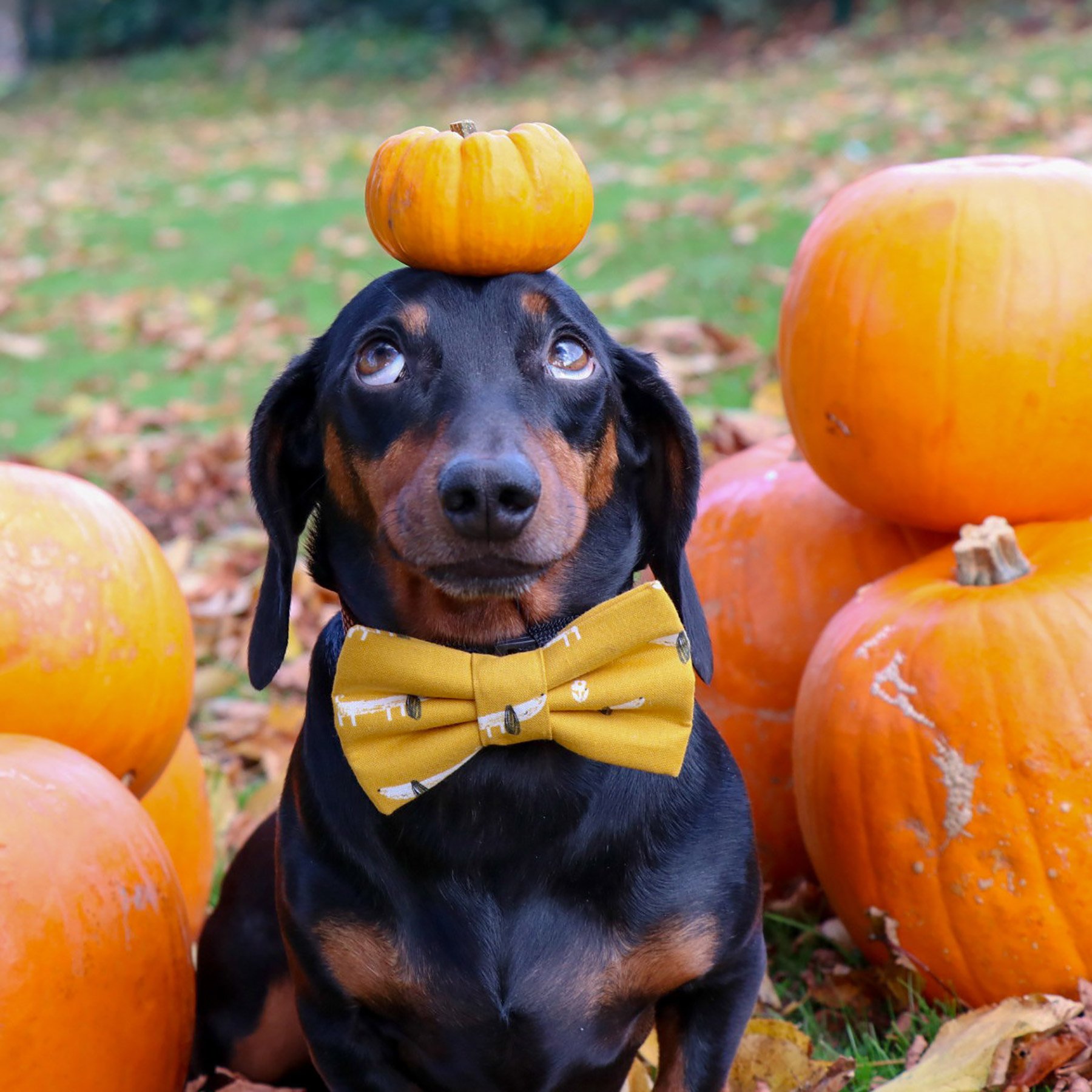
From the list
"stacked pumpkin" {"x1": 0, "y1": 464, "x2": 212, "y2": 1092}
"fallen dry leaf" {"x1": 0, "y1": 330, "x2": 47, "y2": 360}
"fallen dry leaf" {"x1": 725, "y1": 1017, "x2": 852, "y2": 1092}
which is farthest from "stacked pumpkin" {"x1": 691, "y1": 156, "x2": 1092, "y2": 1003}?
"fallen dry leaf" {"x1": 0, "y1": 330, "x2": 47, "y2": 360}

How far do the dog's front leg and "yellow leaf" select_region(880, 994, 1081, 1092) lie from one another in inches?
12.4

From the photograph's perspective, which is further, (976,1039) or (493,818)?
(976,1039)

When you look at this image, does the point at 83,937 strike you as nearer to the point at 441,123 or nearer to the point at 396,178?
the point at 396,178

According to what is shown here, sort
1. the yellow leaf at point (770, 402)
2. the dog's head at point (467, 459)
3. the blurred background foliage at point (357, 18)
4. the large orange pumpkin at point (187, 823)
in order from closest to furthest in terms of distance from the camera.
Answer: the dog's head at point (467, 459) < the large orange pumpkin at point (187, 823) < the yellow leaf at point (770, 402) < the blurred background foliage at point (357, 18)

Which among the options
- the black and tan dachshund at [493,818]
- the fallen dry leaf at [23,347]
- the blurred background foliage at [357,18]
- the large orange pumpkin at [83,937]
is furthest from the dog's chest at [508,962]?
the blurred background foliage at [357,18]

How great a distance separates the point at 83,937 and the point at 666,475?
134 cm

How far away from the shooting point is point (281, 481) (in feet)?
8.52

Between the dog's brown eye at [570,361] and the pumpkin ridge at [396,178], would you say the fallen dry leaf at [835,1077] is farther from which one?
the pumpkin ridge at [396,178]

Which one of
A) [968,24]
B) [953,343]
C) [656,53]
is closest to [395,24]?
[656,53]

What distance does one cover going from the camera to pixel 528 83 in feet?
65.9

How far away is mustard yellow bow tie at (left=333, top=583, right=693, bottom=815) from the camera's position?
2250 millimetres

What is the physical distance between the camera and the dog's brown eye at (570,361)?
2.39m

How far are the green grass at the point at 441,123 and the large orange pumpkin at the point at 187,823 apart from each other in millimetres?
3276

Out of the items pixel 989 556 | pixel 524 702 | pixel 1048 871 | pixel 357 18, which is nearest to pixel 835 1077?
pixel 1048 871
